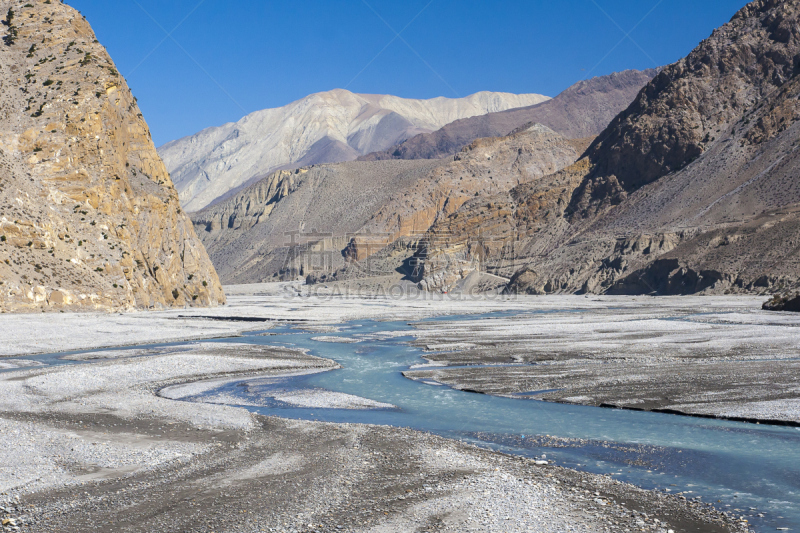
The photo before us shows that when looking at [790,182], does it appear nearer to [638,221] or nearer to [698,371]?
[638,221]

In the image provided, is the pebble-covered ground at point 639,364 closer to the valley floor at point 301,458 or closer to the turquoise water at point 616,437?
the valley floor at point 301,458

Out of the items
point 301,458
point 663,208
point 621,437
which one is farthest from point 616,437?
point 663,208

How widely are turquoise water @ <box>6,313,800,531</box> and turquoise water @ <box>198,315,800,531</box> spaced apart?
0.06 feet

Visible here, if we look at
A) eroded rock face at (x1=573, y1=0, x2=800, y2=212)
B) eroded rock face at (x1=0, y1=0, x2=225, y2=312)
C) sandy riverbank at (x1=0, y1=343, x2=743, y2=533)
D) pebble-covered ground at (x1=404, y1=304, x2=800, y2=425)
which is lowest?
sandy riverbank at (x1=0, y1=343, x2=743, y2=533)

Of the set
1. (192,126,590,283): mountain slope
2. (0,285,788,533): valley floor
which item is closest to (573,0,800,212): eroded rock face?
(192,126,590,283): mountain slope

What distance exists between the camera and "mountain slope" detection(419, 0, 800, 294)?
262ft

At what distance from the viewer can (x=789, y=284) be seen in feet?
216

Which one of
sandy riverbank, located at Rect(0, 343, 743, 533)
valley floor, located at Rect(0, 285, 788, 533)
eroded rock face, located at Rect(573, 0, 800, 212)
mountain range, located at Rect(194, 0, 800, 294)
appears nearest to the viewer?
sandy riverbank, located at Rect(0, 343, 743, 533)

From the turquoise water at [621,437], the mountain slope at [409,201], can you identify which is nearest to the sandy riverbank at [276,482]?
the turquoise water at [621,437]

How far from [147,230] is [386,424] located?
47.5 m

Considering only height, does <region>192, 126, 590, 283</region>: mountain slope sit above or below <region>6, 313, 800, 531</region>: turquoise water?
above

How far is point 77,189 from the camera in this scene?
167ft

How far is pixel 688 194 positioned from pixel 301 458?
101560 mm

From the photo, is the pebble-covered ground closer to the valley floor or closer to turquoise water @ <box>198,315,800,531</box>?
the valley floor
